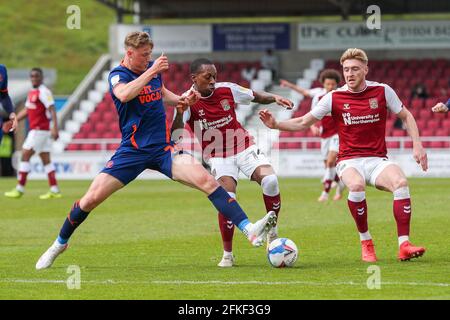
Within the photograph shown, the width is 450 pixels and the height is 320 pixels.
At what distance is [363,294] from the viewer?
7969 millimetres

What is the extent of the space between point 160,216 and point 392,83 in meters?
19.0

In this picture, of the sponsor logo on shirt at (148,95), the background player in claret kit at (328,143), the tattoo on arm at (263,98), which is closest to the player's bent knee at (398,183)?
the tattoo on arm at (263,98)

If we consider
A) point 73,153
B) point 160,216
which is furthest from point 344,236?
point 73,153

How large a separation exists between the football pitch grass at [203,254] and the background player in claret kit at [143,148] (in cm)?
72

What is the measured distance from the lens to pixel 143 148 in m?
9.77

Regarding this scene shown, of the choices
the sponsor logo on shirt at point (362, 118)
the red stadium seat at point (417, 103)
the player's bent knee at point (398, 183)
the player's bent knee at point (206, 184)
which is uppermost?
the sponsor logo on shirt at point (362, 118)

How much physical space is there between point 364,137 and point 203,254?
233cm

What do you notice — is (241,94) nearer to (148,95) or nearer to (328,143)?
(148,95)

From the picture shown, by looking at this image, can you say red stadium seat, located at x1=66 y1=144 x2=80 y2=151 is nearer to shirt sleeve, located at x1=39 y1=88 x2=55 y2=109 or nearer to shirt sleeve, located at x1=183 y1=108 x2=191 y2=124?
shirt sleeve, located at x1=39 y1=88 x2=55 y2=109

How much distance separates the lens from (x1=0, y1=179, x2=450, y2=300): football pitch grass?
27.7 ft

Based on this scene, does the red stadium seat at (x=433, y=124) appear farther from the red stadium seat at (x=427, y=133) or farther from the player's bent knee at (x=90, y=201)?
the player's bent knee at (x=90, y=201)

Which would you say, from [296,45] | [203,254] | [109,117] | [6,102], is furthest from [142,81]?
[296,45]

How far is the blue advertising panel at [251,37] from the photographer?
121 ft

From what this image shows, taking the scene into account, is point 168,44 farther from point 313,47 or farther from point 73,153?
Answer: point 73,153
